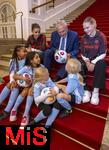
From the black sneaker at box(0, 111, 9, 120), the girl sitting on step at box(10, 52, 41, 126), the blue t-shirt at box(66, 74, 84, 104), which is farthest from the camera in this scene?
the black sneaker at box(0, 111, 9, 120)

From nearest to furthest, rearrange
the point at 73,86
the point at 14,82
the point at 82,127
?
the point at 82,127, the point at 73,86, the point at 14,82

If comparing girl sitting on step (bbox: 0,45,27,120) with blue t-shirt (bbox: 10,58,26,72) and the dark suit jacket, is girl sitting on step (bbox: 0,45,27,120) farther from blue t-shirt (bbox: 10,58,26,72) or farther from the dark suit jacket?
the dark suit jacket

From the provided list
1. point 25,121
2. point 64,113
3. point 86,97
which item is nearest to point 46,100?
point 64,113

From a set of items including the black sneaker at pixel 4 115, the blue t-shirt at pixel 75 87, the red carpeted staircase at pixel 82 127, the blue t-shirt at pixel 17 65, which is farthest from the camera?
the blue t-shirt at pixel 17 65

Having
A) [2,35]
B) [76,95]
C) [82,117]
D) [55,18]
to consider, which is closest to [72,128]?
[82,117]

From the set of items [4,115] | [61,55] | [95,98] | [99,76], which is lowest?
[4,115]

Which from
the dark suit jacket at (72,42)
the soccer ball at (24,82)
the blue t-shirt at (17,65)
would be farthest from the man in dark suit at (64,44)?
the soccer ball at (24,82)

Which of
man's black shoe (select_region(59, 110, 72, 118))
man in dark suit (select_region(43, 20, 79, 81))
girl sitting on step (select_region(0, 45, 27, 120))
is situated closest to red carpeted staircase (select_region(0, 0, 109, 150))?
man's black shoe (select_region(59, 110, 72, 118))

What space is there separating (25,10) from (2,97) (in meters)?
2.91

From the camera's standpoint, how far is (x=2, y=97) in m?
2.97

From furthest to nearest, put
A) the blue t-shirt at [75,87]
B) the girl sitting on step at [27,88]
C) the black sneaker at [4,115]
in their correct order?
Result: the black sneaker at [4,115] → the girl sitting on step at [27,88] → the blue t-shirt at [75,87]

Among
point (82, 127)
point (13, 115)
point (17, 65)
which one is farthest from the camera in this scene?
A: point (17, 65)

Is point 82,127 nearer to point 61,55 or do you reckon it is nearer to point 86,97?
point 86,97

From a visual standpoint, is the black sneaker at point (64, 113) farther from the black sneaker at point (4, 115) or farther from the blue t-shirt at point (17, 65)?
the blue t-shirt at point (17, 65)
